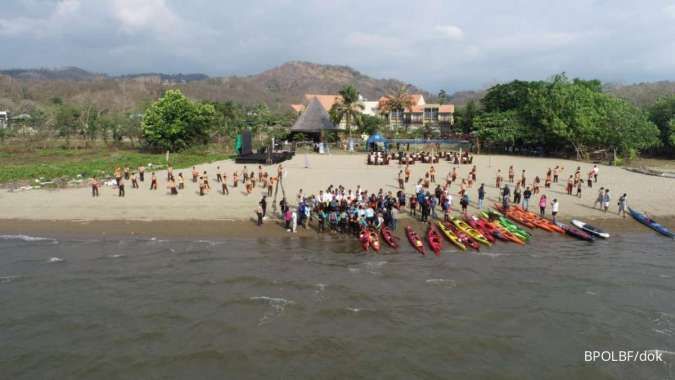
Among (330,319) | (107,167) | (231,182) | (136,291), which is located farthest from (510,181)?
(107,167)

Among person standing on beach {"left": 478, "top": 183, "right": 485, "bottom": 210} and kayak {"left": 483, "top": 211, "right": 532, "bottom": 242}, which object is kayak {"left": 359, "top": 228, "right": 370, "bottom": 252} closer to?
kayak {"left": 483, "top": 211, "right": 532, "bottom": 242}

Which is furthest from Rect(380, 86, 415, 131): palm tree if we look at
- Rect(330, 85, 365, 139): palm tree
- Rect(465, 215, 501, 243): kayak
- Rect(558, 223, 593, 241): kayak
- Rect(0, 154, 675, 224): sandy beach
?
Rect(558, 223, 593, 241): kayak

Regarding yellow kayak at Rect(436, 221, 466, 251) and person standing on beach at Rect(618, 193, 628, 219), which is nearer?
yellow kayak at Rect(436, 221, 466, 251)

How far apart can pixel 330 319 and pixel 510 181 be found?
20.6 m

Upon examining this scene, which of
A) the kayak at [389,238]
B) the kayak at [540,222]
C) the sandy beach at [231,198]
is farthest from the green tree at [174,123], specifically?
the kayak at [540,222]

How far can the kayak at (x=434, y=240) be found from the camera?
17.3m

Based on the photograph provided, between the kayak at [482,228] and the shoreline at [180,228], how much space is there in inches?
83.3

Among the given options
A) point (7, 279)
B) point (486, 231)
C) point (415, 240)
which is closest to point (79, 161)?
point (7, 279)

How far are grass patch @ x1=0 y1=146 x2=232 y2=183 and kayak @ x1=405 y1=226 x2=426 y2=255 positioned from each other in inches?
916

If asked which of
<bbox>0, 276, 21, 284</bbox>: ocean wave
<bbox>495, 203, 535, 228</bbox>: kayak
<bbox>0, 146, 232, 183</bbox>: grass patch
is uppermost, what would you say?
<bbox>0, 146, 232, 183</bbox>: grass patch

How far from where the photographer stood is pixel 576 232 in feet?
62.7

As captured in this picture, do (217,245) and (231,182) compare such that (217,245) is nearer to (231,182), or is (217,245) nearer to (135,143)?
(231,182)

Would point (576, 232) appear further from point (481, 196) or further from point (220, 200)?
point (220, 200)

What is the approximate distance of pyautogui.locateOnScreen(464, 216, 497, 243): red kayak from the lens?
18627 millimetres
